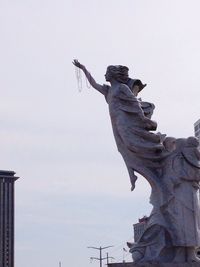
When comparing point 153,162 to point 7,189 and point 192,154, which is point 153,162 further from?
point 7,189

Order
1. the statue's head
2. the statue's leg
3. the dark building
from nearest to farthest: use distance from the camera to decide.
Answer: the statue's leg → the statue's head → the dark building

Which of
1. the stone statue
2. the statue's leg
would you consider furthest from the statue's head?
the statue's leg

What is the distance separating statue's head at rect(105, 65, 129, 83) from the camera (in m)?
13.4

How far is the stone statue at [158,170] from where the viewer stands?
12406mm

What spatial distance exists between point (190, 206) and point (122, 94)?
2.60 metres

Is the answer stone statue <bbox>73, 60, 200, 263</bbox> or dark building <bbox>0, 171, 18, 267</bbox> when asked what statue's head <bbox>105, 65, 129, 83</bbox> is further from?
dark building <bbox>0, 171, 18, 267</bbox>

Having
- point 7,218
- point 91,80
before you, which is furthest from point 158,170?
point 7,218

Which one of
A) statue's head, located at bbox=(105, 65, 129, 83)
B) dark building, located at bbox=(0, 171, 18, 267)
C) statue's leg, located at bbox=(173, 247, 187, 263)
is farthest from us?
dark building, located at bbox=(0, 171, 18, 267)

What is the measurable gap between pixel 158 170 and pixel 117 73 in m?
2.15

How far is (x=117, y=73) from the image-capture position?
13422 millimetres

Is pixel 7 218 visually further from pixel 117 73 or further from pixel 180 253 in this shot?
pixel 180 253

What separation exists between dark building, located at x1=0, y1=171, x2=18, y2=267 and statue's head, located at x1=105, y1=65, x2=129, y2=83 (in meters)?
98.6

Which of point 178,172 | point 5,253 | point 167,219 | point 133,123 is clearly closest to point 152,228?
point 167,219

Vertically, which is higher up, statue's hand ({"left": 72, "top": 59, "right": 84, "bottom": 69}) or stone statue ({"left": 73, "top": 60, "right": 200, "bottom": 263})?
statue's hand ({"left": 72, "top": 59, "right": 84, "bottom": 69})
